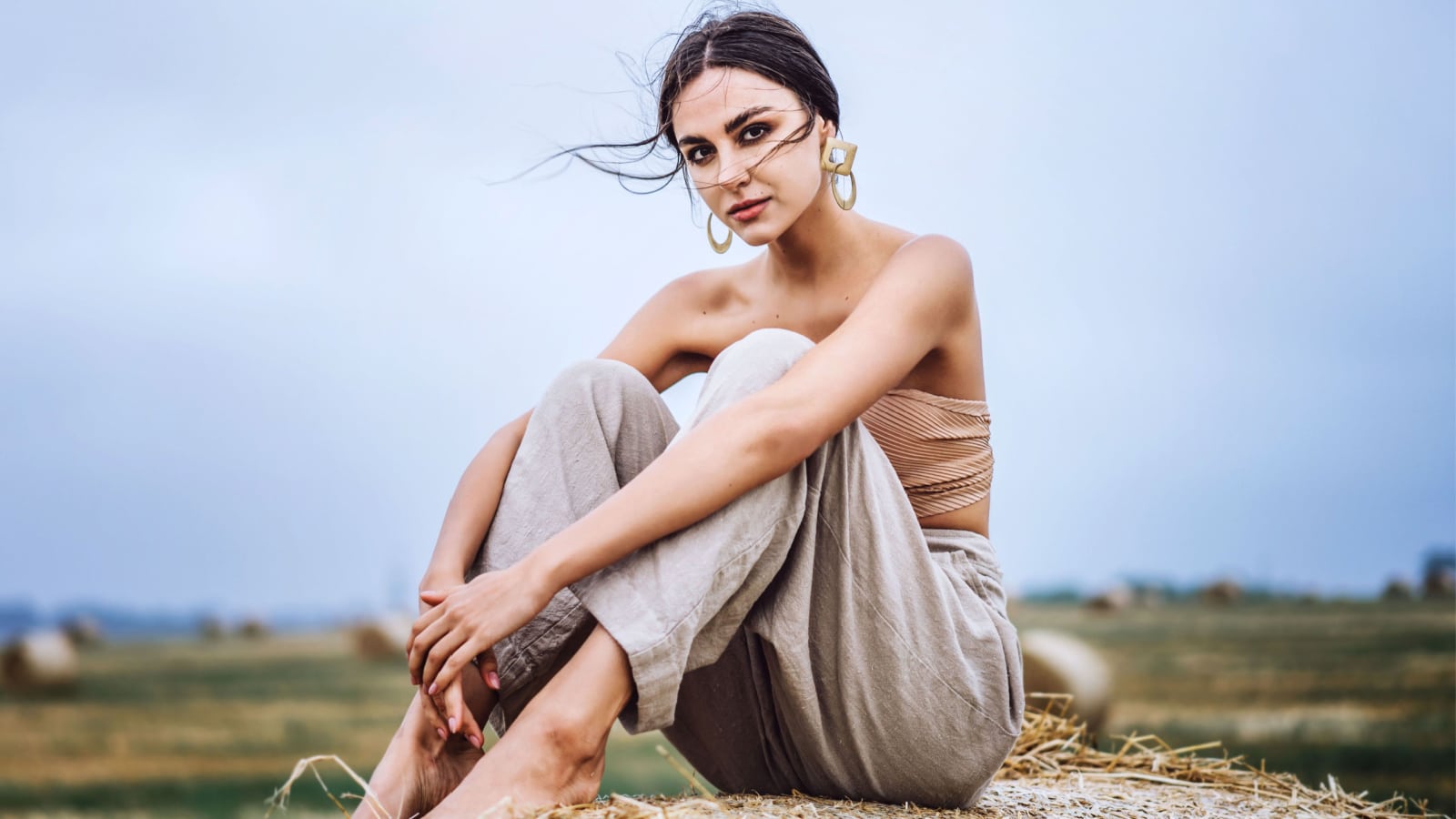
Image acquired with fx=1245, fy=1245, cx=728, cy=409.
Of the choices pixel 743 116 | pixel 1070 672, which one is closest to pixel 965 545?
pixel 743 116

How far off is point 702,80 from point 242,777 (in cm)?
643

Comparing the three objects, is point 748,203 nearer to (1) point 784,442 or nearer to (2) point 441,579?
(1) point 784,442

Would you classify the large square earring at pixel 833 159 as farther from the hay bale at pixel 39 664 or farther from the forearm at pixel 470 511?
the hay bale at pixel 39 664

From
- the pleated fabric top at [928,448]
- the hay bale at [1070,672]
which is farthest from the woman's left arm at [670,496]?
the hay bale at [1070,672]

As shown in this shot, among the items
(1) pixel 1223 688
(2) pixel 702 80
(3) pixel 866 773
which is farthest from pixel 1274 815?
(1) pixel 1223 688

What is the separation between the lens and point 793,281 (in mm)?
2320

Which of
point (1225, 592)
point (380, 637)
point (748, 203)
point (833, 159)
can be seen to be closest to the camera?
point (748, 203)

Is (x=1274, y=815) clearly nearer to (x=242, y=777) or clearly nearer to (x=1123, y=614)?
(x=242, y=777)

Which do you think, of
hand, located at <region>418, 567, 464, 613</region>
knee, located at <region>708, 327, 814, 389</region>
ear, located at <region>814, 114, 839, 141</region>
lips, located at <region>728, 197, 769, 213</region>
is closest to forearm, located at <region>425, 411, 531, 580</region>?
hand, located at <region>418, 567, 464, 613</region>

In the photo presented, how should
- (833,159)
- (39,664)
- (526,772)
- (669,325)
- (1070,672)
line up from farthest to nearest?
(39,664)
(1070,672)
(669,325)
(833,159)
(526,772)

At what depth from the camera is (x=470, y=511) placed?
1.94m

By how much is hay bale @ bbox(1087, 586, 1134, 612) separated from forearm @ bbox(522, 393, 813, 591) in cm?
1169

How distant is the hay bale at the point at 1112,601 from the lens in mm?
12523

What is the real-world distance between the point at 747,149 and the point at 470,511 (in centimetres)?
73
